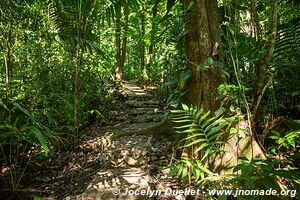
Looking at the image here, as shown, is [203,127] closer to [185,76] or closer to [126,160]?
[185,76]

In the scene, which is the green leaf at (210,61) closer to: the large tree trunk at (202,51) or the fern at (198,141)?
the large tree trunk at (202,51)

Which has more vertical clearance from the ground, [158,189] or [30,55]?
[30,55]

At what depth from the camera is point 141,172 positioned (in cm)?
326

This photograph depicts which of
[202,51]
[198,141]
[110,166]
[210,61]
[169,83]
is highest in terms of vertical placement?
[202,51]

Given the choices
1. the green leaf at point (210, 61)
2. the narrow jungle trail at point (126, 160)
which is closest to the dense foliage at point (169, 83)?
the green leaf at point (210, 61)

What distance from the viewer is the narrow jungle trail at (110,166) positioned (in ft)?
9.57

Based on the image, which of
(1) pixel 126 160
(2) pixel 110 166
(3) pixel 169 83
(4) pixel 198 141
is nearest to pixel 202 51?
(3) pixel 169 83

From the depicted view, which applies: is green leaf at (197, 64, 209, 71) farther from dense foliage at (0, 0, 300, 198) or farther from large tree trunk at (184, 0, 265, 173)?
large tree trunk at (184, 0, 265, 173)

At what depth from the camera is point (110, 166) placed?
11.5 ft

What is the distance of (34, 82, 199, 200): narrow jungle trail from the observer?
292 cm

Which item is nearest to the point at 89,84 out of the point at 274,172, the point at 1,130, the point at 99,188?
the point at 1,130

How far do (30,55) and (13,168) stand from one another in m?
1.92

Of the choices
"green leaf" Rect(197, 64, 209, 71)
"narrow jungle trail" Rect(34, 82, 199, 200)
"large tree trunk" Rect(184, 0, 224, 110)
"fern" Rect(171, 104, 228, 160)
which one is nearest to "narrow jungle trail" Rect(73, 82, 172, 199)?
"narrow jungle trail" Rect(34, 82, 199, 200)

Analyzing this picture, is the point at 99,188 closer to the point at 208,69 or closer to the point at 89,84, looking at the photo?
the point at 208,69
